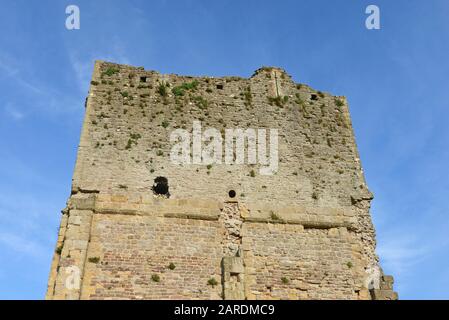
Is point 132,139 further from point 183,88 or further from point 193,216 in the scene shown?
point 193,216

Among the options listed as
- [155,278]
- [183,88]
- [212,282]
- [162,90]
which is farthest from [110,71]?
[212,282]

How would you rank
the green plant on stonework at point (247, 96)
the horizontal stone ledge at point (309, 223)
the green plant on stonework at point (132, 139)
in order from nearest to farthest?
the horizontal stone ledge at point (309, 223), the green plant on stonework at point (132, 139), the green plant on stonework at point (247, 96)

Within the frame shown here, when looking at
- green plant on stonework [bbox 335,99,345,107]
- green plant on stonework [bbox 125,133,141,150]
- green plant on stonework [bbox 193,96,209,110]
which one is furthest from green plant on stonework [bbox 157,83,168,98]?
green plant on stonework [bbox 335,99,345,107]

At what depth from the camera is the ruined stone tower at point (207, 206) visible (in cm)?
1275

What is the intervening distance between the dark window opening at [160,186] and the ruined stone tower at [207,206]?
0.03 meters

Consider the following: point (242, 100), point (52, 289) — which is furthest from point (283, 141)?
point (52, 289)

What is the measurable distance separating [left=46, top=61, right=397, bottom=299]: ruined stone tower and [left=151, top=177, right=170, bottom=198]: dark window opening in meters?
0.03

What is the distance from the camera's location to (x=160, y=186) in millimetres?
14109

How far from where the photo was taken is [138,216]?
528 inches

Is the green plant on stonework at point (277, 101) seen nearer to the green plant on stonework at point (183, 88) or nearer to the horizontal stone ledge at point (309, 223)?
the green plant on stonework at point (183, 88)

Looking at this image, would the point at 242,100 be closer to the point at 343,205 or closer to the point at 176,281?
the point at 343,205

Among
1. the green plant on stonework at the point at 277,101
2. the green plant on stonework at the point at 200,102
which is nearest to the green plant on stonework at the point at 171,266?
A: the green plant on stonework at the point at 200,102

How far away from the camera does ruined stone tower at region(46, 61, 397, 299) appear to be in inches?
502

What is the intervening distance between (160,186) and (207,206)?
1.46 meters
